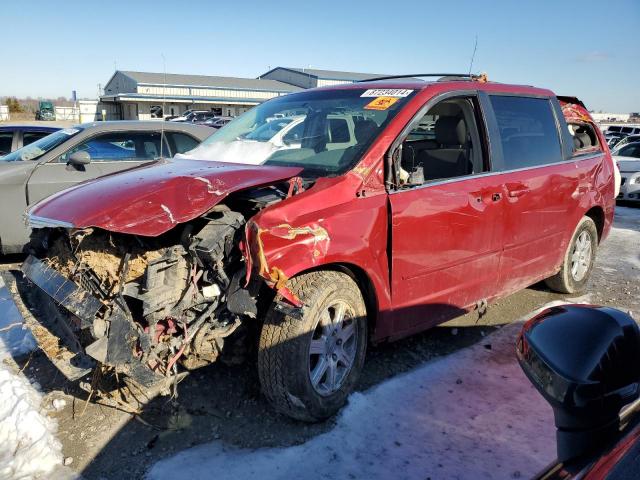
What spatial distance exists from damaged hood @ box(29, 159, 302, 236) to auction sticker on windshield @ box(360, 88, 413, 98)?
2.92 feet

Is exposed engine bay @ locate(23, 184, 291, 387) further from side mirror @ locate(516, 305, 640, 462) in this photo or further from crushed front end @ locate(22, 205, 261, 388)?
side mirror @ locate(516, 305, 640, 462)

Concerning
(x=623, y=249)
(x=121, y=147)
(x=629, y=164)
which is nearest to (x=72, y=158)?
→ (x=121, y=147)

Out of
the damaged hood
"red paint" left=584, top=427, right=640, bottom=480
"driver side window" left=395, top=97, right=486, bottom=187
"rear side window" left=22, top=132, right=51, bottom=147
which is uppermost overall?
"rear side window" left=22, top=132, right=51, bottom=147

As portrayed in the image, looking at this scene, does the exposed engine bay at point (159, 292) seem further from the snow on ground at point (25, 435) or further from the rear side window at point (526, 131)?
the rear side window at point (526, 131)

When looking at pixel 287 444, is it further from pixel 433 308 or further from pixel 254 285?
pixel 433 308

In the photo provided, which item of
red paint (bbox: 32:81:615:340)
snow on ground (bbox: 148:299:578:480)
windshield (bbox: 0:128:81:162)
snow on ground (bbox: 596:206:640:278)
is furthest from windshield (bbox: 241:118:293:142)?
snow on ground (bbox: 596:206:640:278)

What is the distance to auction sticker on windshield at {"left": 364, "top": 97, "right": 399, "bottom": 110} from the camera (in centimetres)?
349

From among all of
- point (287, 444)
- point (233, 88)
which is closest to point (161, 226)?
point (287, 444)

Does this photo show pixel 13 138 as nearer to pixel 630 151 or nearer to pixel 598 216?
pixel 598 216

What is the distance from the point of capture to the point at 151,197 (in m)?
2.79

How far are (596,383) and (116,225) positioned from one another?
2.23 m

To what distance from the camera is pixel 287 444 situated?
292 cm

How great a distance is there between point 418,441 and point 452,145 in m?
2.24

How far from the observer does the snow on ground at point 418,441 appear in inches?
106
